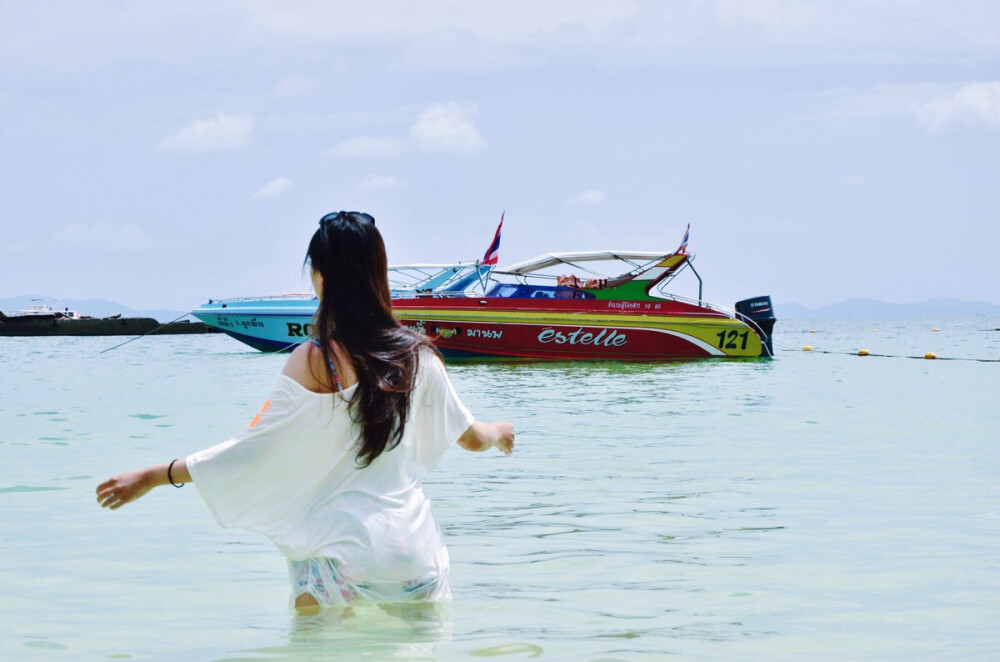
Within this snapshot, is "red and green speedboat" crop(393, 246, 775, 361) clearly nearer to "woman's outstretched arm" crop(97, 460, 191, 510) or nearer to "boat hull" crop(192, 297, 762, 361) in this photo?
"boat hull" crop(192, 297, 762, 361)

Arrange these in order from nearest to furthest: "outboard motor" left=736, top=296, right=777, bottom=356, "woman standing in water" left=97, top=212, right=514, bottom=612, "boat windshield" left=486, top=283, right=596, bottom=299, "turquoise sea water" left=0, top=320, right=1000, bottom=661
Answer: "woman standing in water" left=97, top=212, right=514, bottom=612 → "turquoise sea water" left=0, top=320, right=1000, bottom=661 → "boat windshield" left=486, top=283, right=596, bottom=299 → "outboard motor" left=736, top=296, right=777, bottom=356

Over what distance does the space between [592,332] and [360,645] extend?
2150 cm

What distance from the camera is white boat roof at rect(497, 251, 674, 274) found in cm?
2470

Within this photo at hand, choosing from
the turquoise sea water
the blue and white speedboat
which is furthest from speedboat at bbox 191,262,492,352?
the turquoise sea water

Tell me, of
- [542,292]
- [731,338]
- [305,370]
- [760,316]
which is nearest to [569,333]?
[542,292]

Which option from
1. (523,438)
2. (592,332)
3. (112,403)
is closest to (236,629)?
(523,438)

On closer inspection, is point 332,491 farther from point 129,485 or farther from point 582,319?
point 582,319

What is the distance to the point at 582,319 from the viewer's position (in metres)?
24.3

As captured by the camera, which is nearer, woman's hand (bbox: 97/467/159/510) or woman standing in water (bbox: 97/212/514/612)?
woman's hand (bbox: 97/467/159/510)

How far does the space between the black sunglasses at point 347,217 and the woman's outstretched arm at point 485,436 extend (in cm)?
63

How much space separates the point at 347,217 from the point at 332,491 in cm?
74

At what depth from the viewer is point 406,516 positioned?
111 inches

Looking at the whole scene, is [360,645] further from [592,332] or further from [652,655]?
[592,332]

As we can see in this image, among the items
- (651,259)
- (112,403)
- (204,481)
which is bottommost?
(112,403)
